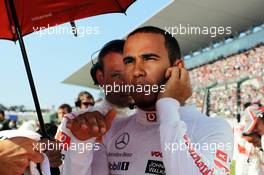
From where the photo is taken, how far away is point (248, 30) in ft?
51.4

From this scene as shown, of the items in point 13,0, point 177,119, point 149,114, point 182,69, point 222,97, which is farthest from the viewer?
point 222,97

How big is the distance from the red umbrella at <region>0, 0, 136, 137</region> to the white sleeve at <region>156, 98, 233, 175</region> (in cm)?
100

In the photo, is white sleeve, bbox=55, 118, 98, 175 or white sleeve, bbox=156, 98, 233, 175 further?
white sleeve, bbox=55, 118, 98, 175

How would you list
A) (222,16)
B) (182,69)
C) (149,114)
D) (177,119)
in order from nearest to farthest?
(177,119) → (182,69) → (149,114) → (222,16)

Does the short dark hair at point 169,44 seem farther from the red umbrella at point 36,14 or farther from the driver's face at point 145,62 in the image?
the red umbrella at point 36,14

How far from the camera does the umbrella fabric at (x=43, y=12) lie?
2.29 meters

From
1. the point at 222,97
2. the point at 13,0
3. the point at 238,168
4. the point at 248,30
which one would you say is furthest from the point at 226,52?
the point at 13,0

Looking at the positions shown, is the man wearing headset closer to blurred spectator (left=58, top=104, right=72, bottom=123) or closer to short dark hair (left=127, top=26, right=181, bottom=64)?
short dark hair (left=127, top=26, right=181, bottom=64)

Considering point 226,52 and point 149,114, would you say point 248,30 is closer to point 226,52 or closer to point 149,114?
point 226,52

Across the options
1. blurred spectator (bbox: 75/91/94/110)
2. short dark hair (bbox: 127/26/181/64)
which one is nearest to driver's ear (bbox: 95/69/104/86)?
short dark hair (bbox: 127/26/181/64)

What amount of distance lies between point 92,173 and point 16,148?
39cm

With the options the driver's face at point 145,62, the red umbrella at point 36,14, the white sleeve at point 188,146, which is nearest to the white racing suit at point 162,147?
the white sleeve at point 188,146

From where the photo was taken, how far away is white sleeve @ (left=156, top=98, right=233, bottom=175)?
127 cm

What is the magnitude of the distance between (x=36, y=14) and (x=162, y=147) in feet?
4.61
